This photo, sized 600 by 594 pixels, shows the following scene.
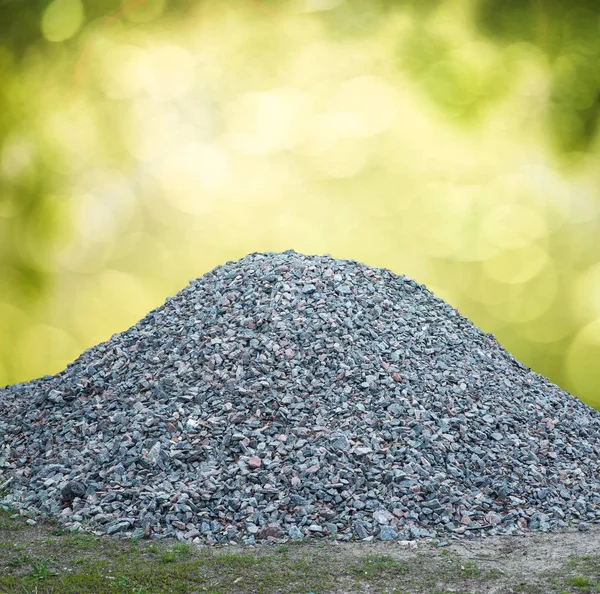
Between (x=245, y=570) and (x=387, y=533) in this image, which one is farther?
(x=387, y=533)

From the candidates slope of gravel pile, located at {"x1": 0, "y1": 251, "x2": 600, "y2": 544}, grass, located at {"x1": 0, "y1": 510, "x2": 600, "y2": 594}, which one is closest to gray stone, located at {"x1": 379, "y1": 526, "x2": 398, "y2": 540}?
slope of gravel pile, located at {"x1": 0, "y1": 251, "x2": 600, "y2": 544}

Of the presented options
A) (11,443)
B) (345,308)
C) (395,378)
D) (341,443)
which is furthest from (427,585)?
(11,443)

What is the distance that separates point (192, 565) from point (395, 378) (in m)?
3.72

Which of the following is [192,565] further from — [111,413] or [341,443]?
[111,413]

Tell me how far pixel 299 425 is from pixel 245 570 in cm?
226

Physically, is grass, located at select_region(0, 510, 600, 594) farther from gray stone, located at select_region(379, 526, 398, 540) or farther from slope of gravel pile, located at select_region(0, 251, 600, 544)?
slope of gravel pile, located at select_region(0, 251, 600, 544)

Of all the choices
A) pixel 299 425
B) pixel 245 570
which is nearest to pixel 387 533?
pixel 245 570

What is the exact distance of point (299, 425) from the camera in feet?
27.4

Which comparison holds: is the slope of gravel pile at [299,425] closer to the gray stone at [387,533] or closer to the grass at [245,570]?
the gray stone at [387,533]

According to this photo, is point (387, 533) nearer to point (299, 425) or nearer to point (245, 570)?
point (245, 570)

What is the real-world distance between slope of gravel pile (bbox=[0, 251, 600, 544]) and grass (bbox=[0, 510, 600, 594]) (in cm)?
33

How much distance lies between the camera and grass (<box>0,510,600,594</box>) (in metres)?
6.01

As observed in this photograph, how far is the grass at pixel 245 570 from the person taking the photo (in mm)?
6008

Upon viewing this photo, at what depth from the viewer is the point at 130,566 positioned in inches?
251
